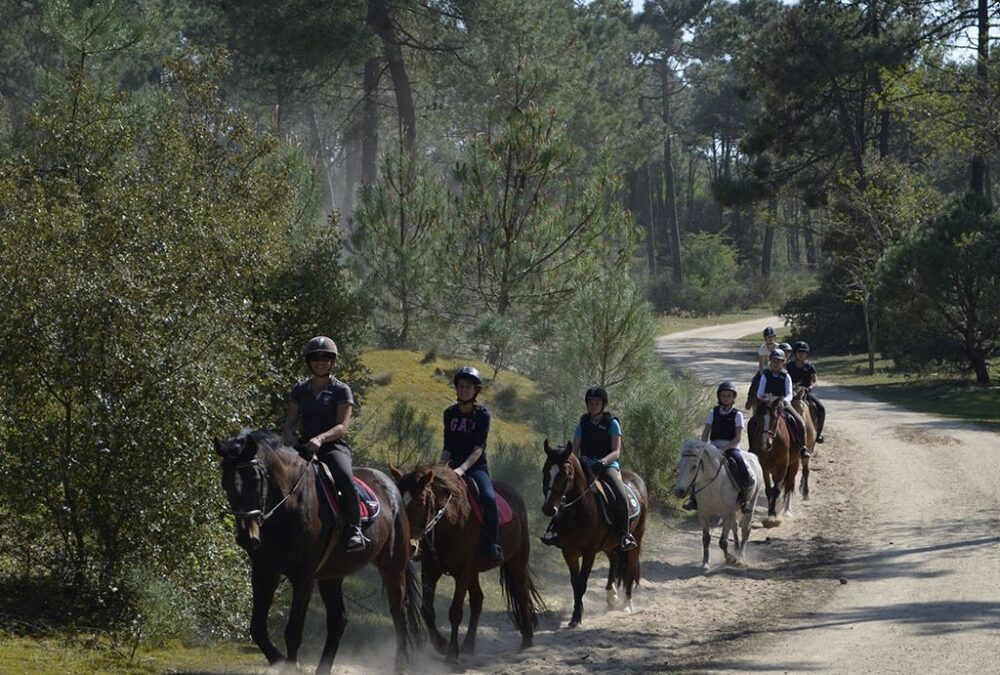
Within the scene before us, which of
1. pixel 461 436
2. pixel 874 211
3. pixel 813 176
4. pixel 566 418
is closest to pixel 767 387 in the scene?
pixel 566 418

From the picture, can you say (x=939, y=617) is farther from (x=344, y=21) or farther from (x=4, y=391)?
(x=344, y=21)

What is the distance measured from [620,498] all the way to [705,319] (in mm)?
63172

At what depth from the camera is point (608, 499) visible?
1377 centimetres

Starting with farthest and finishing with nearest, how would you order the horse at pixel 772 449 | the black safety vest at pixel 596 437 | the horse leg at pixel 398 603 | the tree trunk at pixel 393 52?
the tree trunk at pixel 393 52 → the horse at pixel 772 449 → the black safety vest at pixel 596 437 → the horse leg at pixel 398 603

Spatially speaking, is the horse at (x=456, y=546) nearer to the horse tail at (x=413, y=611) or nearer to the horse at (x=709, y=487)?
the horse tail at (x=413, y=611)

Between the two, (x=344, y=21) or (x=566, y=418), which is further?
(x=344, y=21)

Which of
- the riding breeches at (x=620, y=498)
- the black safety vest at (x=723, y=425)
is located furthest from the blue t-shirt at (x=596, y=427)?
the black safety vest at (x=723, y=425)

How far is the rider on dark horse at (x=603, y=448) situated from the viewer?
1373cm

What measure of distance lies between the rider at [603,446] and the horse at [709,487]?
8.24 ft

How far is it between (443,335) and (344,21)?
10485 mm

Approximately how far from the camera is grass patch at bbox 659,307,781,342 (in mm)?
70625

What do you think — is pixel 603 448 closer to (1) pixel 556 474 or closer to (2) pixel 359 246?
(1) pixel 556 474

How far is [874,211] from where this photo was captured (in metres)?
46.3

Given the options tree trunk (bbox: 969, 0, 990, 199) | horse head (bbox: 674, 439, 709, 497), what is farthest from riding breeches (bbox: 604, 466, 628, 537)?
tree trunk (bbox: 969, 0, 990, 199)
